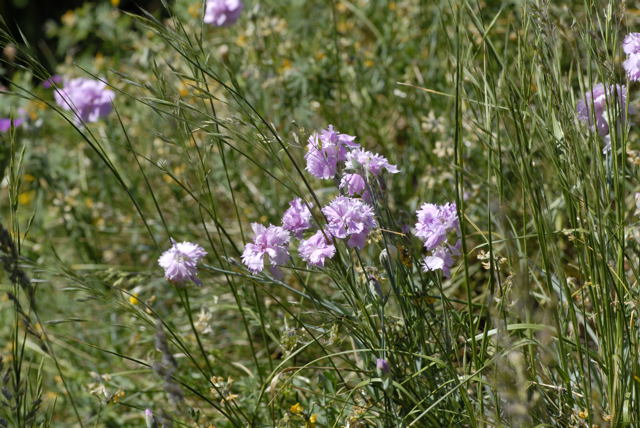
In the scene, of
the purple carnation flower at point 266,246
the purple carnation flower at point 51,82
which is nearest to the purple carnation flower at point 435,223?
the purple carnation flower at point 266,246

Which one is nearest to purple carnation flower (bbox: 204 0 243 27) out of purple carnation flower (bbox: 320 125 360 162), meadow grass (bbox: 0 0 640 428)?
meadow grass (bbox: 0 0 640 428)

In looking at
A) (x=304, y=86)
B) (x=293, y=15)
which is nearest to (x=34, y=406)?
(x=304, y=86)

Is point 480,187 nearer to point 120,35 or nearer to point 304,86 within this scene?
point 304,86

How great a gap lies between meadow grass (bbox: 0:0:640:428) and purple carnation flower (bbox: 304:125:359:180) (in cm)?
3

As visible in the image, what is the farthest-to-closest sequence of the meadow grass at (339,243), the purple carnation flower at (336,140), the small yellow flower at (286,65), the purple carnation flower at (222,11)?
the small yellow flower at (286,65)
the purple carnation flower at (222,11)
the purple carnation flower at (336,140)
the meadow grass at (339,243)

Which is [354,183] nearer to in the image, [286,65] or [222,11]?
[222,11]

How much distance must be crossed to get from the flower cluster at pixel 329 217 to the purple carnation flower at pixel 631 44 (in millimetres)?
472

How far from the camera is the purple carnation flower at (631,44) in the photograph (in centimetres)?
125

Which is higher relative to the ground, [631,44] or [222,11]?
[222,11]

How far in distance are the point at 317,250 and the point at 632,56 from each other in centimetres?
63

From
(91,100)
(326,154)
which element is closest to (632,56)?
(326,154)

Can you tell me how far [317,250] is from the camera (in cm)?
114

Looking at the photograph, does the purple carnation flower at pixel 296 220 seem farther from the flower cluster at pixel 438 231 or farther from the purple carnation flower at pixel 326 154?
the flower cluster at pixel 438 231

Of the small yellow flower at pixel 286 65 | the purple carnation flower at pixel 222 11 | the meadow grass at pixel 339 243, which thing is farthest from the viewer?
the small yellow flower at pixel 286 65
